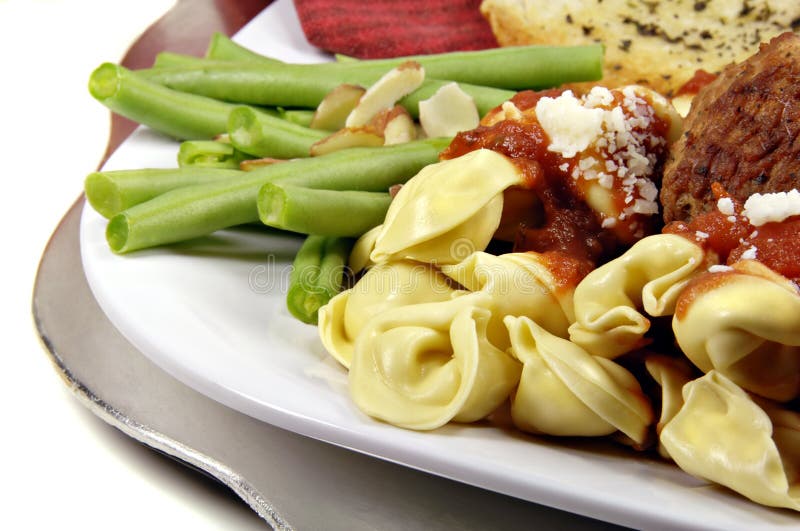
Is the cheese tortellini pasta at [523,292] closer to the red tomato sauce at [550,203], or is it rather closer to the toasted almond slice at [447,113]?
the red tomato sauce at [550,203]

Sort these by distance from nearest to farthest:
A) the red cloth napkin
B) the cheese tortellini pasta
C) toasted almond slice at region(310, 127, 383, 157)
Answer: the cheese tortellini pasta → toasted almond slice at region(310, 127, 383, 157) → the red cloth napkin

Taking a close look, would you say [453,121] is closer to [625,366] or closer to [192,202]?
[192,202]

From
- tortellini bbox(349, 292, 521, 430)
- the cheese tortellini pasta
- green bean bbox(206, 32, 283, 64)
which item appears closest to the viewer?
tortellini bbox(349, 292, 521, 430)

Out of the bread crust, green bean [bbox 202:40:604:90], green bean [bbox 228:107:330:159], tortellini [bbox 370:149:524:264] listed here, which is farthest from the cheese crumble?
the bread crust

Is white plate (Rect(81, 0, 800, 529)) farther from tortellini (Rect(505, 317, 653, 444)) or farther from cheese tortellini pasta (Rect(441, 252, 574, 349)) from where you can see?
cheese tortellini pasta (Rect(441, 252, 574, 349))

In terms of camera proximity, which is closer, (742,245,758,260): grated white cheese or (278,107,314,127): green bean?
(742,245,758,260): grated white cheese

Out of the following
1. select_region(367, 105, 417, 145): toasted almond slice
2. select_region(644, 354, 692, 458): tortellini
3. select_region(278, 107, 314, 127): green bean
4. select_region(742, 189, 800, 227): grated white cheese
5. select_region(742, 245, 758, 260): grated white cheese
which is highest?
select_region(742, 189, 800, 227): grated white cheese

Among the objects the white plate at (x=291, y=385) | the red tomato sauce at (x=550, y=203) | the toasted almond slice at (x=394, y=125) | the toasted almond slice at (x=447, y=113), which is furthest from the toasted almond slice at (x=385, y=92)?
the red tomato sauce at (x=550, y=203)
